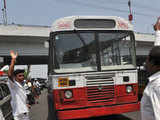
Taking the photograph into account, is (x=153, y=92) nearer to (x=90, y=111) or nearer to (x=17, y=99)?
(x=17, y=99)

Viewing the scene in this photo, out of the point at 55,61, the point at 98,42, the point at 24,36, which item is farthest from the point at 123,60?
the point at 24,36

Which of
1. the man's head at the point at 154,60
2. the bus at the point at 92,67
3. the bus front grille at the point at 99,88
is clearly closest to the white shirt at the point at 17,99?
the bus at the point at 92,67

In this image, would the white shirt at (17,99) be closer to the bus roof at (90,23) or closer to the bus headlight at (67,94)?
the bus headlight at (67,94)

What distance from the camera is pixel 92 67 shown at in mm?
5832

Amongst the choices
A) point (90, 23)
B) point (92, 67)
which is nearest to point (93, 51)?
point (92, 67)

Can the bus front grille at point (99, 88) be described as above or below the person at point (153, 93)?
below

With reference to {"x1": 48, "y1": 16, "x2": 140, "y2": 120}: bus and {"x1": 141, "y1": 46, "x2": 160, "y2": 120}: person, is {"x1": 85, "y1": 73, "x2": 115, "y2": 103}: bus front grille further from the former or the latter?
{"x1": 141, "y1": 46, "x2": 160, "y2": 120}: person

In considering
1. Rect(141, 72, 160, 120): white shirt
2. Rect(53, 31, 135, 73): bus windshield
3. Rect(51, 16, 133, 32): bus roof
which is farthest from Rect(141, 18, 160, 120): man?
Rect(51, 16, 133, 32): bus roof

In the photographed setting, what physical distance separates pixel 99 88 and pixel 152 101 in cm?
409

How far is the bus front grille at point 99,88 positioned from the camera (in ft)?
18.6

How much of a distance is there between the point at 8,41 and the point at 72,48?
629 inches

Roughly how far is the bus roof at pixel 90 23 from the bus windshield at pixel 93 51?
15cm

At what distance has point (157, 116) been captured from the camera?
1585 millimetres

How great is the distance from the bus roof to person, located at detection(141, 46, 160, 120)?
437 centimetres
